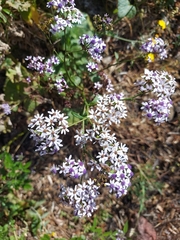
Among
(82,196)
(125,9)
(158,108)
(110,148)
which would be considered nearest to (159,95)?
(158,108)

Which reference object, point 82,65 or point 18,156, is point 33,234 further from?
point 82,65

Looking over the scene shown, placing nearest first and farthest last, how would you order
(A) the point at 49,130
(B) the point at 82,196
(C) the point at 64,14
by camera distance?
(A) the point at 49,130
(B) the point at 82,196
(C) the point at 64,14

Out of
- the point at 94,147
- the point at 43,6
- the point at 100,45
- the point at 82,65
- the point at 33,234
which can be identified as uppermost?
the point at 43,6

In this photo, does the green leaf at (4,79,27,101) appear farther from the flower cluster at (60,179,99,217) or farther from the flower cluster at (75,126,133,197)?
the flower cluster at (60,179,99,217)

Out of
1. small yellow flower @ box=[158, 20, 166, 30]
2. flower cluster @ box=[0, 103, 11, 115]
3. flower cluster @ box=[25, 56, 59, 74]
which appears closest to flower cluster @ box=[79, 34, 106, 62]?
flower cluster @ box=[25, 56, 59, 74]

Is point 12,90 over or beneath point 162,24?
beneath

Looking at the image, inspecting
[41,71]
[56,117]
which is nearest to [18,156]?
[41,71]

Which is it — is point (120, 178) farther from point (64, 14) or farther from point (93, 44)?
point (64, 14)

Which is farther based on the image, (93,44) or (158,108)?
(93,44)

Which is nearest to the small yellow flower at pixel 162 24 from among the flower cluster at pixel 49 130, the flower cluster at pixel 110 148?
the flower cluster at pixel 110 148
